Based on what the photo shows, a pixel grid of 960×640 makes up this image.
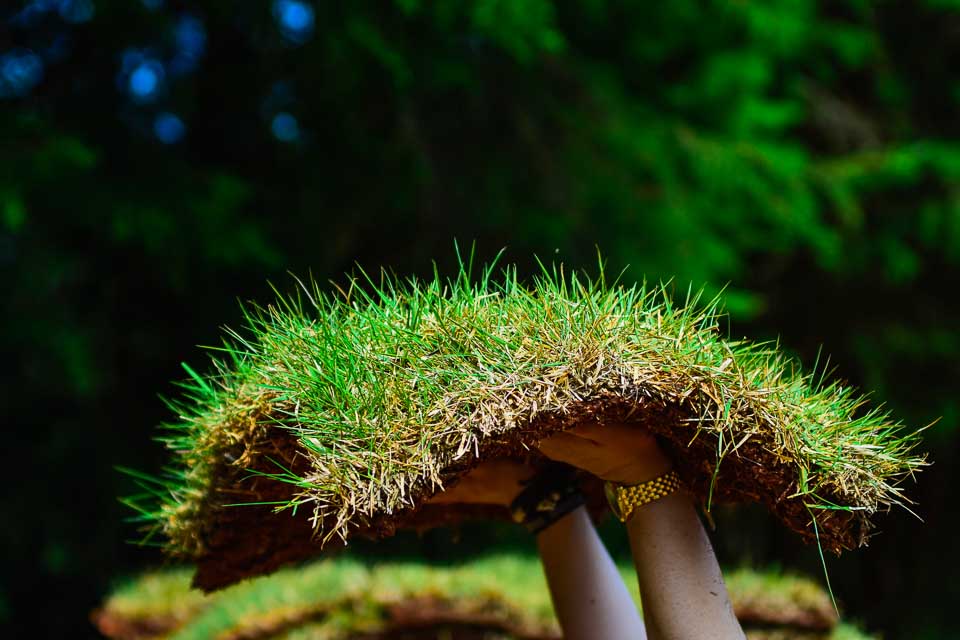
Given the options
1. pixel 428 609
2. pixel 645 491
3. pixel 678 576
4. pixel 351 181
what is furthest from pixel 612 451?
pixel 351 181

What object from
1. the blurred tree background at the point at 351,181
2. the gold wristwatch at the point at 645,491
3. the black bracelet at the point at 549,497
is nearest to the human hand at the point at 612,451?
the gold wristwatch at the point at 645,491

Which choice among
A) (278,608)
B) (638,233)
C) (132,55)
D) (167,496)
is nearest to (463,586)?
(278,608)

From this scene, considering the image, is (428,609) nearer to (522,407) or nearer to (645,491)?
(645,491)

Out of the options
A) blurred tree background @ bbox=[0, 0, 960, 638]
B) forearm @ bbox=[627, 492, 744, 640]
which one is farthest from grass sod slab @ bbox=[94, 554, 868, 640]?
blurred tree background @ bbox=[0, 0, 960, 638]

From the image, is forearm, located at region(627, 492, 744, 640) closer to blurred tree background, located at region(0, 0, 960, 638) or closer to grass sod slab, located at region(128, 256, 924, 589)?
grass sod slab, located at region(128, 256, 924, 589)

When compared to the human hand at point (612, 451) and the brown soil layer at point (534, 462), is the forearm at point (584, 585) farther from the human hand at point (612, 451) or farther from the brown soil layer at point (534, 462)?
the human hand at point (612, 451)

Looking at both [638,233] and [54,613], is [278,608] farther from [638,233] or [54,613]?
[54,613]
